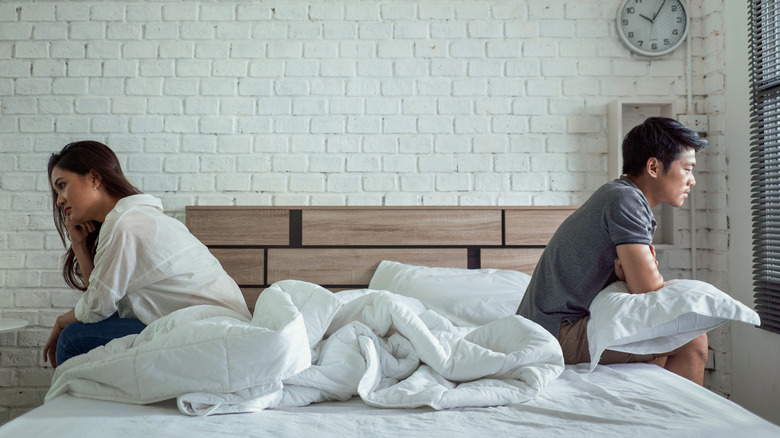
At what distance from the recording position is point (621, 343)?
1.41 m

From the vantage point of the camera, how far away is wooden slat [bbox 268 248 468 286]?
2654 mm

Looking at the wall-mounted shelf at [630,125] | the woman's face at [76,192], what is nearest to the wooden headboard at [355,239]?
the wall-mounted shelf at [630,125]

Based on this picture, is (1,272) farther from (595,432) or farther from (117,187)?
(595,432)

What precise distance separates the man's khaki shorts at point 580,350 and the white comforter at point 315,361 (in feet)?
1.21

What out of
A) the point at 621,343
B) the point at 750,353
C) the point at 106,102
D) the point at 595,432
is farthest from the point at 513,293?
the point at 106,102

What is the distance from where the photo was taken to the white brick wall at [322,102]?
2.79 m

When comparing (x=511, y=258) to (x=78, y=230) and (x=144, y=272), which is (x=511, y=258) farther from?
(x=78, y=230)

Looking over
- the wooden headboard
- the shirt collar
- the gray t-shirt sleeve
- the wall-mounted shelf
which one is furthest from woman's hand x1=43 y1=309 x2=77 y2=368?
the wall-mounted shelf

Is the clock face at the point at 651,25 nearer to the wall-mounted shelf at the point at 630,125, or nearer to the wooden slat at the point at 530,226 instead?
the wall-mounted shelf at the point at 630,125

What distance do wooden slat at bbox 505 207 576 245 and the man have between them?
0.82 meters

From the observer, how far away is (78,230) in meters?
2.18

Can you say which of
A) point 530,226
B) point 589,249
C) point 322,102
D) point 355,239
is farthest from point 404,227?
point 589,249

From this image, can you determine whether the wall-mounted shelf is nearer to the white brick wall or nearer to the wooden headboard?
the white brick wall

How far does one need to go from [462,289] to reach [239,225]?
1063mm
